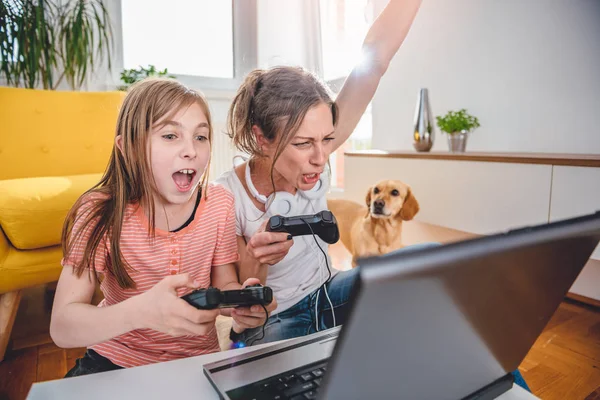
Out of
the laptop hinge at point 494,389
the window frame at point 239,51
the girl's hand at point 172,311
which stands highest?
the window frame at point 239,51

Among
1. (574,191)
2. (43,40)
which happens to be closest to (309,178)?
(574,191)

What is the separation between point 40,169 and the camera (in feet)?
5.98

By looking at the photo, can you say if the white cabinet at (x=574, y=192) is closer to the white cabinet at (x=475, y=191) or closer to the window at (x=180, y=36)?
the white cabinet at (x=475, y=191)

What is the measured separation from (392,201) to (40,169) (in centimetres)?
164

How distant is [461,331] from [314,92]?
65cm

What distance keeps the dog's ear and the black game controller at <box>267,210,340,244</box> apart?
118cm

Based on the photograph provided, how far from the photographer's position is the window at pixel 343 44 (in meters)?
3.02

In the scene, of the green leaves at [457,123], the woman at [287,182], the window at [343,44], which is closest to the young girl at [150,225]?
the woman at [287,182]

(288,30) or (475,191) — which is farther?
(288,30)

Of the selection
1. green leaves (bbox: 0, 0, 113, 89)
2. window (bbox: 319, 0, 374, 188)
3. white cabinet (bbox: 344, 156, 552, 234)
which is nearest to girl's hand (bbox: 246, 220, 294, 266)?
white cabinet (bbox: 344, 156, 552, 234)

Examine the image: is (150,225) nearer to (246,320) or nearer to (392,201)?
(246,320)

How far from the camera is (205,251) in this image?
31.5 inches

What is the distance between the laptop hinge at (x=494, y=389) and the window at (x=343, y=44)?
2.61 m

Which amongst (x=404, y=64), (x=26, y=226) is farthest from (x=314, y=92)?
(x=404, y=64)
